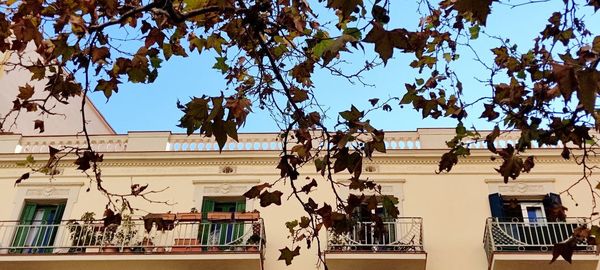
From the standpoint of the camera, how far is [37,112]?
17250 millimetres

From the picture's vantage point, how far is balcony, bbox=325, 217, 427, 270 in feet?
40.1

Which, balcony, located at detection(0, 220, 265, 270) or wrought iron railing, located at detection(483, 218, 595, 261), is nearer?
wrought iron railing, located at detection(483, 218, 595, 261)

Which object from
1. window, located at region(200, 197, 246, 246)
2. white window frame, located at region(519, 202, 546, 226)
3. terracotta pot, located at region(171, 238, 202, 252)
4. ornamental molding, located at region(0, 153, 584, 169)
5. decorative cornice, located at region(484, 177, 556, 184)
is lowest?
terracotta pot, located at region(171, 238, 202, 252)

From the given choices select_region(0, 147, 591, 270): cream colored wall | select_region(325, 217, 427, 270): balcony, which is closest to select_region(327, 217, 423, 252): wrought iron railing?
select_region(325, 217, 427, 270): balcony

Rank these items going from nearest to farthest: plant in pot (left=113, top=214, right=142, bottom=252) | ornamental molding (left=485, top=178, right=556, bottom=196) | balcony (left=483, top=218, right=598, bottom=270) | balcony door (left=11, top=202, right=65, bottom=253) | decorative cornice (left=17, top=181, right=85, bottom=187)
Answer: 1. balcony (left=483, top=218, right=598, bottom=270)
2. plant in pot (left=113, top=214, right=142, bottom=252)
3. balcony door (left=11, top=202, right=65, bottom=253)
4. ornamental molding (left=485, top=178, right=556, bottom=196)
5. decorative cornice (left=17, top=181, right=85, bottom=187)

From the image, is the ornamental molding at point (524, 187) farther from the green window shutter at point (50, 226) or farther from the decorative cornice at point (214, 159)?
the green window shutter at point (50, 226)

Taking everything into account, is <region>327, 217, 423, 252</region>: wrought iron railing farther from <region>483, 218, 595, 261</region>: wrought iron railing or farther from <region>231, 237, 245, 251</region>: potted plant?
<region>231, 237, 245, 251</region>: potted plant

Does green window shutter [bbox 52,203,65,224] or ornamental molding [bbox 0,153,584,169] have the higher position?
ornamental molding [bbox 0,153,584,169]

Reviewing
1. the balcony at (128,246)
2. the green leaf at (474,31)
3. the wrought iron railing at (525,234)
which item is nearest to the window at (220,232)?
the balcony at (128,246)

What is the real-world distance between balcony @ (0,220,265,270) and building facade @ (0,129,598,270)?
2 cm

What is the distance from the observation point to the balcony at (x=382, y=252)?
40.1 feet

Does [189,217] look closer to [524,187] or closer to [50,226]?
[50,226]

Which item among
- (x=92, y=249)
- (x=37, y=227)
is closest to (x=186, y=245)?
(x=92, y=249)

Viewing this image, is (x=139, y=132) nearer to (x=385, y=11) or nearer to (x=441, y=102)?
(x=441, y=102)
